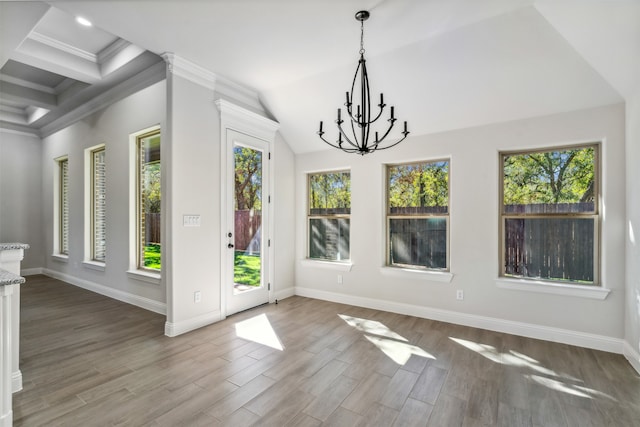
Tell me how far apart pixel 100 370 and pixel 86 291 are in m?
3.25

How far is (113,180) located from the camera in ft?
14.4

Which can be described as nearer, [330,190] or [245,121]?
[245,121]

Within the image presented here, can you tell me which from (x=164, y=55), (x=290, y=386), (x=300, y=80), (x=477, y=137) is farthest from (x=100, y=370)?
(x=477, y=137)

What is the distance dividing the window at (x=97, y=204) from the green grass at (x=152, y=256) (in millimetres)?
1374

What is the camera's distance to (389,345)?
9.64 ft

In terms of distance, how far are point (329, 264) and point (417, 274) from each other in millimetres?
1334

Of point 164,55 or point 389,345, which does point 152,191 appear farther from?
point 389,345

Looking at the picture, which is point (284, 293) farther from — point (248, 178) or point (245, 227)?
point (248, 178)

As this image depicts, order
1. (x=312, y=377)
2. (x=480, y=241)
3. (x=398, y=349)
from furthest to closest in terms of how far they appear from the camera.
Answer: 1. (x=480, y=241)
2. (x=398, y=349)
3. (x=312, y=377)

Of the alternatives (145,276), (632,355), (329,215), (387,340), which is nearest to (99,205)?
(145,276)

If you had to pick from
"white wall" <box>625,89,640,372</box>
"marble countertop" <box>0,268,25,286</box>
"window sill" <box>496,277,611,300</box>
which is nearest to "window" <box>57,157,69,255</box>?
"marble countertop" <box>0,268,25,286</box>

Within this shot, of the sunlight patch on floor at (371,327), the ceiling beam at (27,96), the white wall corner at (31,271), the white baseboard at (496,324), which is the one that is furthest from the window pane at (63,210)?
the sunlight patch on floor at (371,327)

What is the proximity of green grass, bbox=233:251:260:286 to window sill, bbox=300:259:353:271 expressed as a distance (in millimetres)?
846

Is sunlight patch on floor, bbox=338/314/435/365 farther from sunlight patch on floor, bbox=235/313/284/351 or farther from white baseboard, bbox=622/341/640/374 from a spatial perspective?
white baseboard, bbox=622/341/640/374
